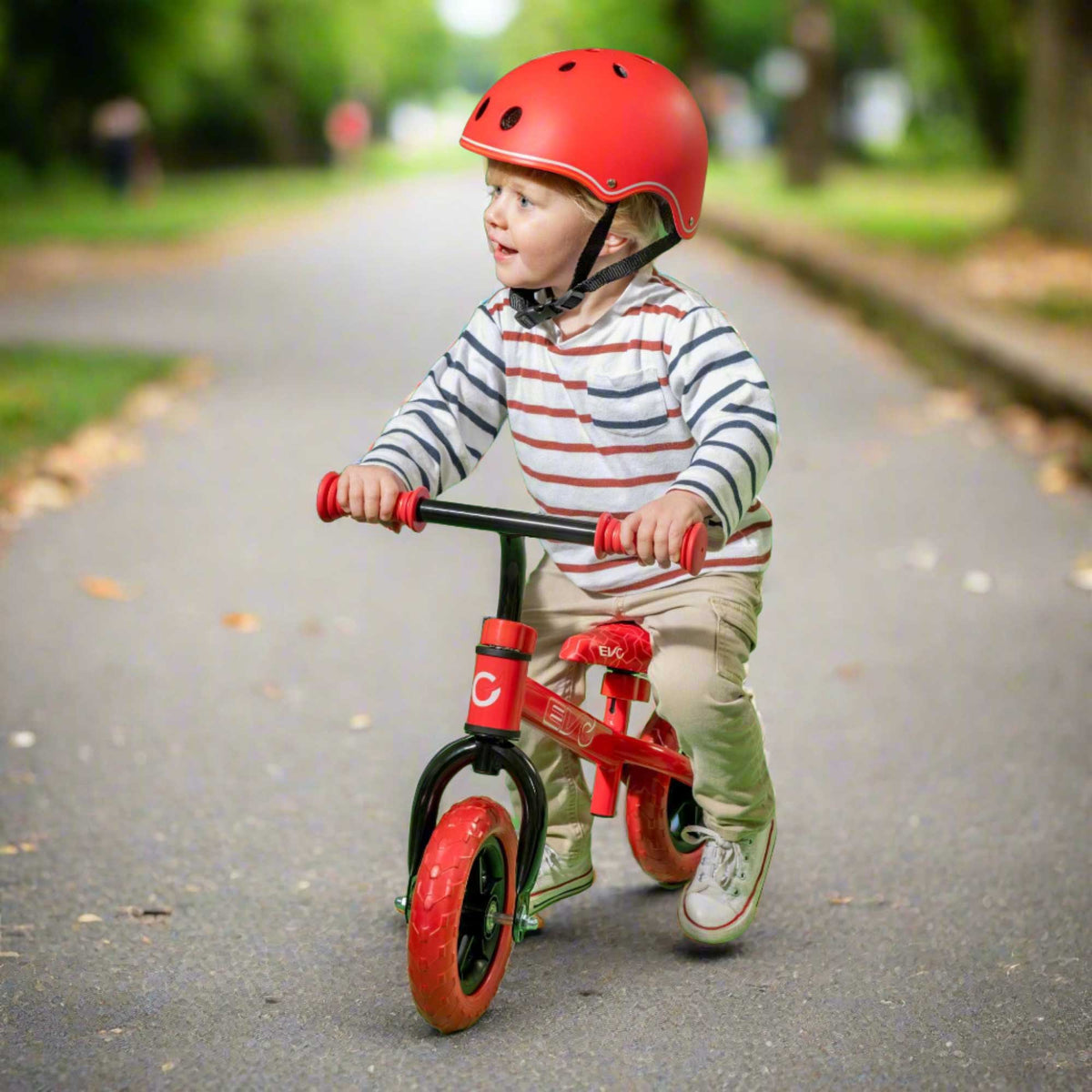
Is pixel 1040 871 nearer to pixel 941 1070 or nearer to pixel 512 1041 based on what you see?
pixel 941 1070

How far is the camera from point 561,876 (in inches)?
129

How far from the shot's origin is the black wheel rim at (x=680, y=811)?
135 inches

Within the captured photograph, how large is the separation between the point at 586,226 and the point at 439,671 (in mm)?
2398

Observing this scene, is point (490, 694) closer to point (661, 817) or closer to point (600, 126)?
point (661, 817)

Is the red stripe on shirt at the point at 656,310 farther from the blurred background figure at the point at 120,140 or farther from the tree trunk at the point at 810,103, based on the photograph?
the blurred background figure at the point at 120,140

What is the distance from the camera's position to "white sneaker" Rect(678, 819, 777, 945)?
10.4 feet

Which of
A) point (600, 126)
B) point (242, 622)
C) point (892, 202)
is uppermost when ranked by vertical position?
point (892, 202)

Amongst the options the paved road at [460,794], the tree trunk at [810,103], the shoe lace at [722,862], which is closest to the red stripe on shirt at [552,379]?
the shoe lace at [722,862]

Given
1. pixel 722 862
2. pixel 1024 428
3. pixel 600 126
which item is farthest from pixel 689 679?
pixel 1024 428

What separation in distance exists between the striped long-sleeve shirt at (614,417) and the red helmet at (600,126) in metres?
0.19

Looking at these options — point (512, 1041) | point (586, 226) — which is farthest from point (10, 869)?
point (586, 226)

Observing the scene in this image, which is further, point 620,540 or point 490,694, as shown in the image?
point 490,694

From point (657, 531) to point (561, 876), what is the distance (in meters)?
1.00

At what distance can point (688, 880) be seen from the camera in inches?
138
